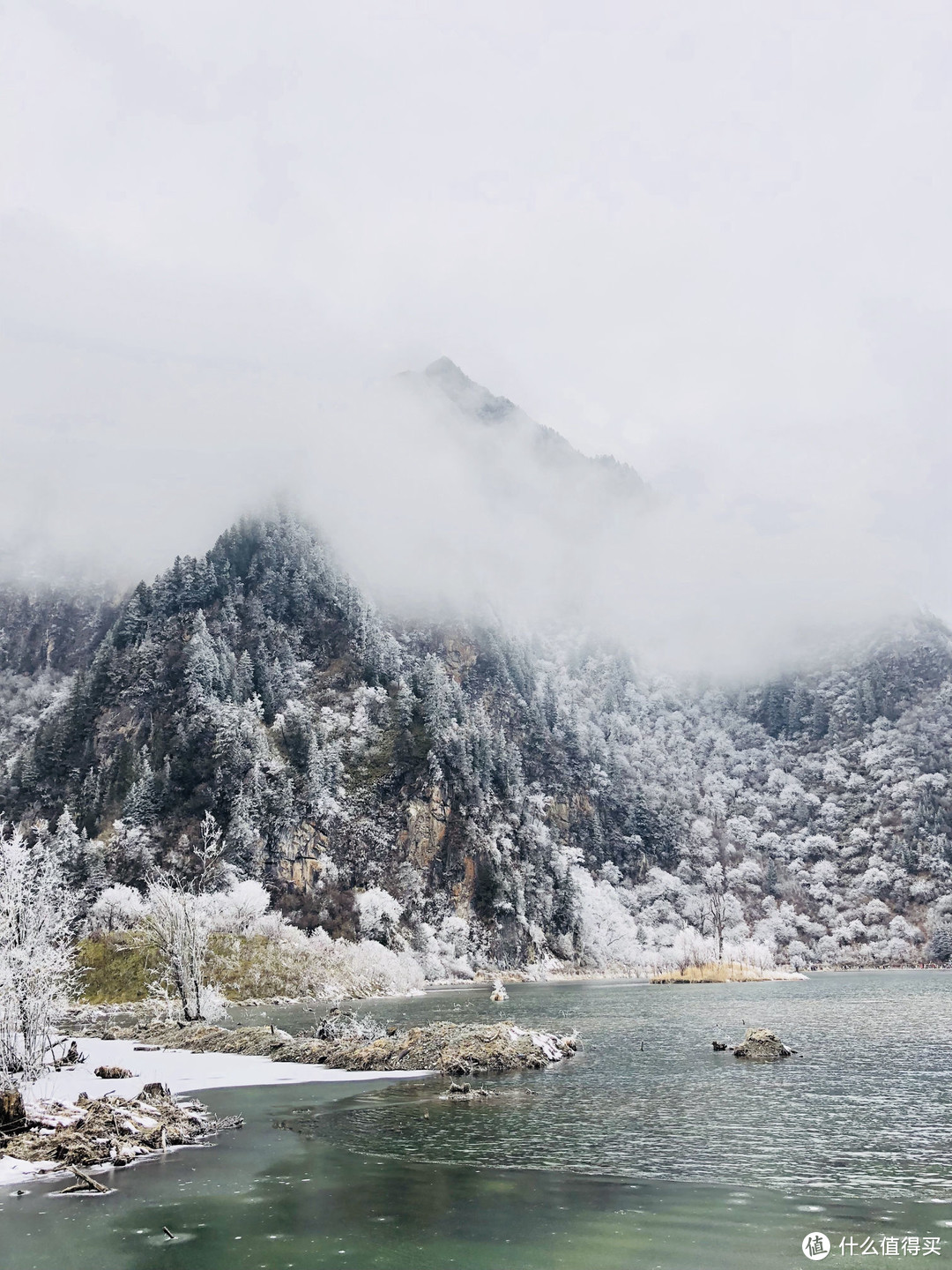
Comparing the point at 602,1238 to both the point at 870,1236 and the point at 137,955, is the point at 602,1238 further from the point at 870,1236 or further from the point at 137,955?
the point at 137,955

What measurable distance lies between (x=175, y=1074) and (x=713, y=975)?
148 metres

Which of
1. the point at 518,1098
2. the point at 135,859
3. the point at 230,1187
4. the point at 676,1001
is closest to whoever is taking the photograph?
the point at 230,1187

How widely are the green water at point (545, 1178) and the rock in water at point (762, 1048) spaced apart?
8.58ft

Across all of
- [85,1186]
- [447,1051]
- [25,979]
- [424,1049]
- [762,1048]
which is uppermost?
[25,979]

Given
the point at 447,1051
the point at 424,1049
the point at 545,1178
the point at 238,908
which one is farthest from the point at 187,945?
the point at 238,908

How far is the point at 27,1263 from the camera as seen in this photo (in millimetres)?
19891

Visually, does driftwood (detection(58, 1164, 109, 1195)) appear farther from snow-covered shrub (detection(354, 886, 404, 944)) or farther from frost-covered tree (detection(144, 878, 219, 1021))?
snow-covered shrub (detection(354, 886, 404, 944))

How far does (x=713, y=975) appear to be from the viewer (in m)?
178

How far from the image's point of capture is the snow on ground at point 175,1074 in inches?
1678

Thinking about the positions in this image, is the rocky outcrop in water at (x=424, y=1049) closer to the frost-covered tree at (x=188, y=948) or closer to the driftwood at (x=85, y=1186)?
the frost-covered tree at (x=188, y=948)

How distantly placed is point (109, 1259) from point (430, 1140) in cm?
1521

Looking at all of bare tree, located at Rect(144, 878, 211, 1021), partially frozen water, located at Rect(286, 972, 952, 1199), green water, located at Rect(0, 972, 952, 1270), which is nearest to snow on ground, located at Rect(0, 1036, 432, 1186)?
green water, located at Rect(0, 972, 952, 1270)

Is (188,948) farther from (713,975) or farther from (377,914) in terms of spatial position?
(713,975)

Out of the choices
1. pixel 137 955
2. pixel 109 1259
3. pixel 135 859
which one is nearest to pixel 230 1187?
pixel 109 1259
